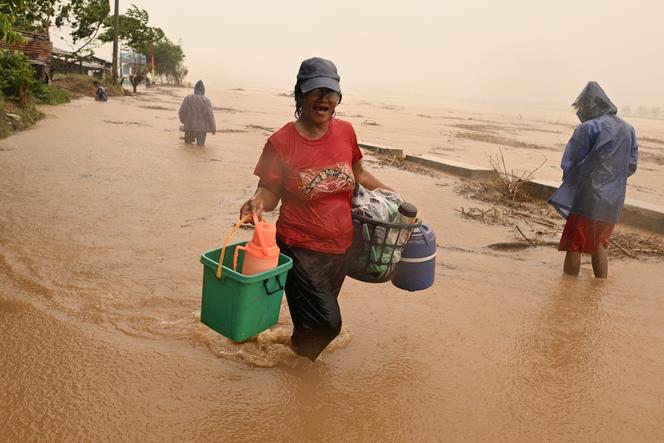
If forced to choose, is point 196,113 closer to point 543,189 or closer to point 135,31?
point 543,189

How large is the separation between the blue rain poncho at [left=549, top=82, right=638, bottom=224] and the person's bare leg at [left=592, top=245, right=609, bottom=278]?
1.08 ft

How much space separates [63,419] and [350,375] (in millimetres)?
1417

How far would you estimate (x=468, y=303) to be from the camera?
13.4 ft

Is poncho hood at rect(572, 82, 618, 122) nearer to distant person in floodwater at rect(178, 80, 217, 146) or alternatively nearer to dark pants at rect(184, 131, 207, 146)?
distant person in floodwater at rect(178, 80, 217, 146)

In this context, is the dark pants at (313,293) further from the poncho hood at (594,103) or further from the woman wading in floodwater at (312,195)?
the poncho hood at (594,103)

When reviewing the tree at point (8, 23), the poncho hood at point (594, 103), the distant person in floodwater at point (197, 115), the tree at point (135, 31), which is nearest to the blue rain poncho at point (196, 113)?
the distant person in floodwater at point (197, 115)

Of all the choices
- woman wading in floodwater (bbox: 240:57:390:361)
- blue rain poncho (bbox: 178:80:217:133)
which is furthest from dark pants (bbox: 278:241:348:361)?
blue rain poncho (bbox: 178:80:217:133)

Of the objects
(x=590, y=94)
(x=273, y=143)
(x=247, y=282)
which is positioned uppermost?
(x=590, y=94)

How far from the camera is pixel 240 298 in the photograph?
2193 mm

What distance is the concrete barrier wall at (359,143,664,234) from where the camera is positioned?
263 inches

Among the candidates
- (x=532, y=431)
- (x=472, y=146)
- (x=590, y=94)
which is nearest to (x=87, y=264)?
(x=532, y=431)

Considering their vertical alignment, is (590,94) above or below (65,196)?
above

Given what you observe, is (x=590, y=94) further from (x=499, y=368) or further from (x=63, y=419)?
(x=63, y=419)

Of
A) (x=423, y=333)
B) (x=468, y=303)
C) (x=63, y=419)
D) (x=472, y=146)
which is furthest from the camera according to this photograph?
(x=472, y=146)
